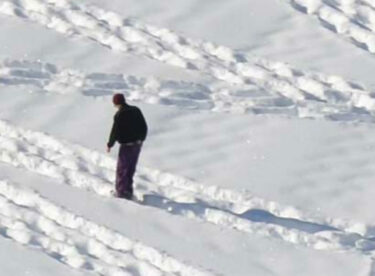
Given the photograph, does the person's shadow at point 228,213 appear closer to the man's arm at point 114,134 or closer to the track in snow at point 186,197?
the track in snow at point 186,197

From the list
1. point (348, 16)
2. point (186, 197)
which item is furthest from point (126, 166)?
point (348, 16)

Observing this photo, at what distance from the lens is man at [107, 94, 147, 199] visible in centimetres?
1170

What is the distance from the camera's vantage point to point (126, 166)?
1188cm

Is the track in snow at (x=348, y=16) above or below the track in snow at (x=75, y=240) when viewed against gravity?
above

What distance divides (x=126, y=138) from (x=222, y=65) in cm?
282

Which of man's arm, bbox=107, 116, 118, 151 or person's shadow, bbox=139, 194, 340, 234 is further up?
man's arm, bbox=107, 116, 118, 151

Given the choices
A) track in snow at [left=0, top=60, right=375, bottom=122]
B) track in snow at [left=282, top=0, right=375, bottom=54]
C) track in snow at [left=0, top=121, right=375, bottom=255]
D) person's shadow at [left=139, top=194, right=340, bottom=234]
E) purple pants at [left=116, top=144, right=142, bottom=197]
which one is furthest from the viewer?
track in snow at [left=282, top=0, right=375, bottom=54]

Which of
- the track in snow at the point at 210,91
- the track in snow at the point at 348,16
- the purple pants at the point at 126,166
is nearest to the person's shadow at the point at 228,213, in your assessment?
the purple pants at the point at 126,166

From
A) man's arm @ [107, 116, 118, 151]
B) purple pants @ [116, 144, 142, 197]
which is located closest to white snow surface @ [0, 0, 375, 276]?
purple pants @ [116, 144, 142, 197]

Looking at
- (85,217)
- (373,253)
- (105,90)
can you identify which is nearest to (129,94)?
(105,90)

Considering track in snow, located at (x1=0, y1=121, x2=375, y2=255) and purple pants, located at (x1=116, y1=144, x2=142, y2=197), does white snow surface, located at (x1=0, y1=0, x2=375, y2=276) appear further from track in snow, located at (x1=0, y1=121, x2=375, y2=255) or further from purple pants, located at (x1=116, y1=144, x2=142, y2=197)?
purple pants, located at (x1=116, y1=144, x2=142, y2=197)

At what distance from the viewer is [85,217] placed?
11656 mm

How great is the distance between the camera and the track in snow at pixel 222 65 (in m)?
13.7

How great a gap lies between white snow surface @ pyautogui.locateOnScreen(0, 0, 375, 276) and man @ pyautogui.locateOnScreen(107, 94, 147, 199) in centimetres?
19
